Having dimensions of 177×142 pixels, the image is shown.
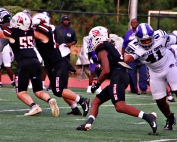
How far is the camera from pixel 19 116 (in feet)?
35.0

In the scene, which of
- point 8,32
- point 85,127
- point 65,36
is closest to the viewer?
point 85,127

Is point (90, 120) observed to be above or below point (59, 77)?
below

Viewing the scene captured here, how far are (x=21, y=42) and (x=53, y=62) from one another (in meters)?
0.67

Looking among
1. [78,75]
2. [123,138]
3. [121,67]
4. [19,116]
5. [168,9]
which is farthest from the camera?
[168,9]

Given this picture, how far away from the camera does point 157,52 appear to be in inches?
368

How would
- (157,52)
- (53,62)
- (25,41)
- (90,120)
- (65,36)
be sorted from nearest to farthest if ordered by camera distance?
1. (90,120)
2. (157,52)
3. (25,41)
4. (53,62)
5. (65,36)

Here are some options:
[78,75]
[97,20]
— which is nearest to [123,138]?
[78,75]

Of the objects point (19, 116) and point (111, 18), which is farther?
point (111, 18)

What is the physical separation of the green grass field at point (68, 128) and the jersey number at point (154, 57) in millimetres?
994

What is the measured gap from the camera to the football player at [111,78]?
29.8 ft

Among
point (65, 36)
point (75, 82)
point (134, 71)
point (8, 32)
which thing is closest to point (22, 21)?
point (8, 32)

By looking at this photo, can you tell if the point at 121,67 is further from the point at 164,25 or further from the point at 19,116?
the point at 164,25

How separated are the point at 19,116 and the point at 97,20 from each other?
1322 centimetres

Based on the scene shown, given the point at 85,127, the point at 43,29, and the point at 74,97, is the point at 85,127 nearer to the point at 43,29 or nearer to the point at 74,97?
the point at 74,97
